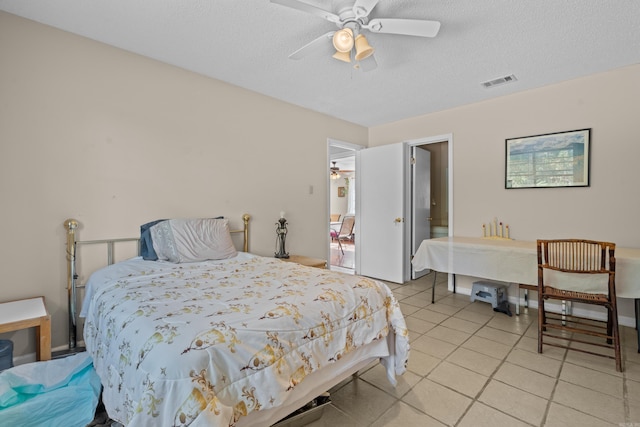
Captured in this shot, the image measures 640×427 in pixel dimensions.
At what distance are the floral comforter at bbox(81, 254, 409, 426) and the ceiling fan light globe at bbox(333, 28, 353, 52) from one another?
154 centimetres

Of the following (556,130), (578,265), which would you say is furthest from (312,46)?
(556,130)

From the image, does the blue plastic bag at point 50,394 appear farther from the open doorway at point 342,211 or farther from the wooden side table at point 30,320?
the open doorway at point 342,211

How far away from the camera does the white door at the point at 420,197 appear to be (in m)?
4.63

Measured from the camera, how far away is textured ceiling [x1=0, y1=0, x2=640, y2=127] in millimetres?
2000

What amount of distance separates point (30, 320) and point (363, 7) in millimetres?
2787

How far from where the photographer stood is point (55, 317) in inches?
89.7

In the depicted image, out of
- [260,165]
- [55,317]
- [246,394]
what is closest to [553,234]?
[260,165]

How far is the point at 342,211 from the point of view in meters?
10.6

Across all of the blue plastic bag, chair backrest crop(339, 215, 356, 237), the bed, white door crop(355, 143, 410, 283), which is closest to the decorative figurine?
the bed

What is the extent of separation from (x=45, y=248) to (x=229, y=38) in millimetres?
2149

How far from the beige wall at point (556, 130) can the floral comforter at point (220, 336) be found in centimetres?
259

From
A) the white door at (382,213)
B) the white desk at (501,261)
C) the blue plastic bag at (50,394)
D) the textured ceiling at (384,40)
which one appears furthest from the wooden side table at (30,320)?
the white door at (382,213)

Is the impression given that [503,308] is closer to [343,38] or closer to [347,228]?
[343,38]

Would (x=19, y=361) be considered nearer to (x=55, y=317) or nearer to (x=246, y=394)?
(x=55, y=317)
